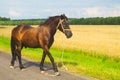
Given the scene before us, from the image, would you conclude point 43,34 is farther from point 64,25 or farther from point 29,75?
point 29,75

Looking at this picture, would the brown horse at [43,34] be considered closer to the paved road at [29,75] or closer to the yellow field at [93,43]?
the paved road at [29,75]

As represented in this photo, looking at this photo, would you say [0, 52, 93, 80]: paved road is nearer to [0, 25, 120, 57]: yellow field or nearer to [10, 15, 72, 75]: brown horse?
[10, 15, 72, 75]: brown horse

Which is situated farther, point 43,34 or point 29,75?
point 43,34

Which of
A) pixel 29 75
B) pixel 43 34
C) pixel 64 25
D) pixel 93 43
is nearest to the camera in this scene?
pixel 29 75

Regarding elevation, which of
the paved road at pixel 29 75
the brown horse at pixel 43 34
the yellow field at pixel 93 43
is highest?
the brown horse at pixel 43 34

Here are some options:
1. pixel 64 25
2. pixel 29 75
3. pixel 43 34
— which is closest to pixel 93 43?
pixel 43 34

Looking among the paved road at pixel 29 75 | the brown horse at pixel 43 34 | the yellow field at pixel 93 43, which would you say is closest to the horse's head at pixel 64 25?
the brown horse at pixel 43 34

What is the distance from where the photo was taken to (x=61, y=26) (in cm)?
1321

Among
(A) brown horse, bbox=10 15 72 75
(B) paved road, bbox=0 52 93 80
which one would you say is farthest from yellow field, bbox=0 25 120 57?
(B) paved road, bbox=0 52 93 80

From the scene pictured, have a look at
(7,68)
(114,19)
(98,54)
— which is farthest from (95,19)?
(7,68)

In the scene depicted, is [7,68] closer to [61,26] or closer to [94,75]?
[61,26]

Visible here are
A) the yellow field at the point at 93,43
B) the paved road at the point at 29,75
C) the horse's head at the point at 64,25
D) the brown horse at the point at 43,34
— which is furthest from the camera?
the yellow field at the point at 93,43

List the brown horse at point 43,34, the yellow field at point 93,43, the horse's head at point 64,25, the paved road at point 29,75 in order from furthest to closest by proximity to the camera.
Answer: the yellow field at point 93,43, the brown horse at point 43,34, the horse's head at point 64,25, the paved road at point 29,75

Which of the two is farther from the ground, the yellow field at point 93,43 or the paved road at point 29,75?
the paved road at point 29,75
